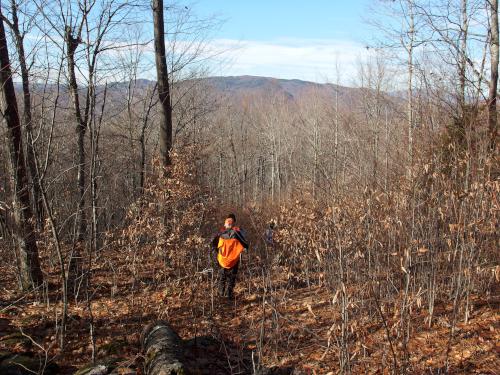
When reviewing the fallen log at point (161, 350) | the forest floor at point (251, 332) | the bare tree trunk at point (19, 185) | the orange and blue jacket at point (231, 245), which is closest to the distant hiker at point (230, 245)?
the orange and blue jacket at point (231, 245)

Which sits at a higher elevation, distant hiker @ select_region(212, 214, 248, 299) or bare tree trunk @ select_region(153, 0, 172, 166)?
bare tree trunk @ select_region(153, 0, 172, 166)

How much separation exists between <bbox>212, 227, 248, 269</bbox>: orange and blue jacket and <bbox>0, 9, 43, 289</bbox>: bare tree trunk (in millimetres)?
2988

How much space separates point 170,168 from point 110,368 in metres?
4.76

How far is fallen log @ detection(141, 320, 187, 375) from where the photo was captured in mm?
4105

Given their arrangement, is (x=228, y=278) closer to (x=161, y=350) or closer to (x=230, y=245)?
(x=230, y=245)

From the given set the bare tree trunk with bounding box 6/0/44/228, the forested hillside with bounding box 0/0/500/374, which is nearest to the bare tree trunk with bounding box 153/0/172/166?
the forested hillside with bounding box 0/0/500/374

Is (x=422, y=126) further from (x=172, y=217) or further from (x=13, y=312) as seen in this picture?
(x=13, y=312)

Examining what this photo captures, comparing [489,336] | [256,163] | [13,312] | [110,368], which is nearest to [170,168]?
[13,312]

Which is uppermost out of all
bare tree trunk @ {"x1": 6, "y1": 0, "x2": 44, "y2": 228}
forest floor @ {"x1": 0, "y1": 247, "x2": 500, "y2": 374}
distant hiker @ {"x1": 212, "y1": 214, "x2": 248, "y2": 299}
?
bare tree trunk @ {"x1": 6, "y1": 0, "x2": 44, "y2": 228}

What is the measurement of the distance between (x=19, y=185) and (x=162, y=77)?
12.2ft

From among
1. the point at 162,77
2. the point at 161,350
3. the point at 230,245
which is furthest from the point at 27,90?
the point at 161,350

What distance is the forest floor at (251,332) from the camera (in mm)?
4242

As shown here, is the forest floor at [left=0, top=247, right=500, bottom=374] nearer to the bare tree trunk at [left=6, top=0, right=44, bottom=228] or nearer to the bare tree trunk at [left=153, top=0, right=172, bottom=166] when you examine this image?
the bare tree trunk at [left=6, top=0, right=44, bottom=228]

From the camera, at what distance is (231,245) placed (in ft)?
23.1
